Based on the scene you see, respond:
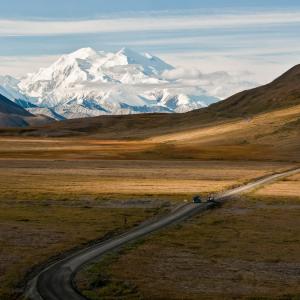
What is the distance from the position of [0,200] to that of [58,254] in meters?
40.7

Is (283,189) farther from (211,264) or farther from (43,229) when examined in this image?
(211,264)

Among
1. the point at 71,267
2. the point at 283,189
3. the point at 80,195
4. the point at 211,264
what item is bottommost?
the point at 211,264

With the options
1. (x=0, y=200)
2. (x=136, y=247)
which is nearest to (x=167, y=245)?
(x=136, y=247)

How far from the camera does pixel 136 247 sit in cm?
5653

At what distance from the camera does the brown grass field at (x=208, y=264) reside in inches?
1657

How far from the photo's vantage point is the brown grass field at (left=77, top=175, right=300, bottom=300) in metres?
42.1

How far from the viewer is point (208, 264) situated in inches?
1982

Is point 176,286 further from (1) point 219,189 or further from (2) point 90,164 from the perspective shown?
(2) point 90,164

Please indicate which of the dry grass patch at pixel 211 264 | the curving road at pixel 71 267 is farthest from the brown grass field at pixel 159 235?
the curving road at pixel 71 267

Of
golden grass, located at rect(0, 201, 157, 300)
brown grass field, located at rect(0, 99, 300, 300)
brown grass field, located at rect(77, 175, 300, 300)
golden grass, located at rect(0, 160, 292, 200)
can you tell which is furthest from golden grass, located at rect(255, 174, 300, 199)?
golden grass, located at rect(0, 201, 157, 300)

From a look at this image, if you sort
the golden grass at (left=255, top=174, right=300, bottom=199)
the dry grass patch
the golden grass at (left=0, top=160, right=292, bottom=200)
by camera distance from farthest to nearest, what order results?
the golden grass at (left=0, top=160, right=292, bottom=200), the golden grass at (left=255, top=174, right=300, bottom=199), the dry grass patch

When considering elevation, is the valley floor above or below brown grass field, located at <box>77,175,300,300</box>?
above

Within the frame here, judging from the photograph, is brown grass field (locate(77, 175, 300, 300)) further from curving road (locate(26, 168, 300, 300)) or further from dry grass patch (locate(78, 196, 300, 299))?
curving road (locate(26, 168, 300, 300))

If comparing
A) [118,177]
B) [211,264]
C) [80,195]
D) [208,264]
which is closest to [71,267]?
[208,264]
